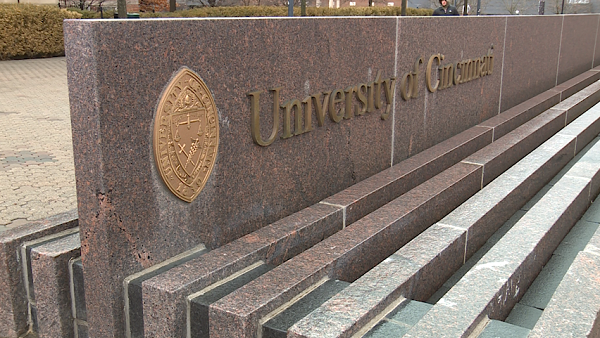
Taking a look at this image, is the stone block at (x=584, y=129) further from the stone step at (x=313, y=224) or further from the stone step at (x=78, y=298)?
the stone step at (x=78, y=298)

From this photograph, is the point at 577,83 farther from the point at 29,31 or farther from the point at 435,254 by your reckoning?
the point at 29,31

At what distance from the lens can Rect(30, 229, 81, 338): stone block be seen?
321 centimetres

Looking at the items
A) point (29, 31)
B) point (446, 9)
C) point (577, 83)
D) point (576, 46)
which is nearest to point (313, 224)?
point (577, 83)

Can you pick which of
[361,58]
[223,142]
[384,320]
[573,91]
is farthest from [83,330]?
[573,91]

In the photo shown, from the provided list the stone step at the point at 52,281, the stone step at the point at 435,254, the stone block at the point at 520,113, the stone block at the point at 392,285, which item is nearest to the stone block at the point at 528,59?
the stone block at the point at 520,113

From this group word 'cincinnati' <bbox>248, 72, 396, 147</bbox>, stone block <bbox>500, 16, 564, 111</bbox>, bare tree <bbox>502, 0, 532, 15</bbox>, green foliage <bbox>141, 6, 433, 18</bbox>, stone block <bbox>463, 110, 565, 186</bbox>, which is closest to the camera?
Result: word 'cincinnati' <bbox>248, 72, 396, 147</bbox>

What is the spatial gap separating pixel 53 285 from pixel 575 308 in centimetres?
264

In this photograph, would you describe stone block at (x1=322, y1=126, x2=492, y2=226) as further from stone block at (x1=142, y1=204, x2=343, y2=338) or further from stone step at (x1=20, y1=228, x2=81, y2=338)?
stone step at (x1=20, y1=228, x2=81, y2=338)

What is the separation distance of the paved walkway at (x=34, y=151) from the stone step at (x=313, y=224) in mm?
2878

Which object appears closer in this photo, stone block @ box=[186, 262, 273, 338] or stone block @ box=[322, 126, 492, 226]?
stone block @ box=[186, 262, 273, 338]

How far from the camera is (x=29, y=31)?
19312 mm

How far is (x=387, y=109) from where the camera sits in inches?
201

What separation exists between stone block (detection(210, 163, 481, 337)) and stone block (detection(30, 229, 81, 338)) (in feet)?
3.24

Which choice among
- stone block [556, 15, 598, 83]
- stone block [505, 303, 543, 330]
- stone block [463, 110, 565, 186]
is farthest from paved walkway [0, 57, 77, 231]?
stone block [556, 15, 598, 83]
